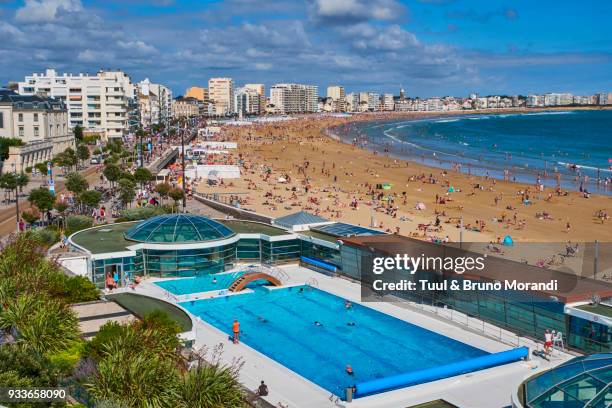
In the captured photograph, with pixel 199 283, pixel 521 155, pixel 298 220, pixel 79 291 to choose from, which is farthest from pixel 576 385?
pixel 521 155

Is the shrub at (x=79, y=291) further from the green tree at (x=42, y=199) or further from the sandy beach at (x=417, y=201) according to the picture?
A: the sandy beach at (x=417, y=201)

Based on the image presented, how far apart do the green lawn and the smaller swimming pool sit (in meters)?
3.82

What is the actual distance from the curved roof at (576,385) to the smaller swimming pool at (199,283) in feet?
50.2

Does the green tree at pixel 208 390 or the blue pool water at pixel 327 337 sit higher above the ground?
the green tree at pixel 208 390

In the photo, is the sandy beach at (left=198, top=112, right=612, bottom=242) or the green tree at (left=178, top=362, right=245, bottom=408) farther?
the sandy beach at (left=198, top=112, right=612, bottom=242)

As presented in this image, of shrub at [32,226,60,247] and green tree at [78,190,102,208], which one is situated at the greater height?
green tree at [78,190,102,208]

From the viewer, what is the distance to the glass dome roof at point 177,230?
2584 centimetres

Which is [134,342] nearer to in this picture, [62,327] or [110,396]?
[110,396]

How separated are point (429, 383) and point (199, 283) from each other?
11750mm

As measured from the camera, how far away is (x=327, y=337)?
786 inches

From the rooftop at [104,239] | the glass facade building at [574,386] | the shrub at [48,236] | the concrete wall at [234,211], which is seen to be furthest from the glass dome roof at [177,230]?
the glass facade building at [574,386]

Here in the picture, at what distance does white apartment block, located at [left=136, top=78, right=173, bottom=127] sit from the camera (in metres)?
138

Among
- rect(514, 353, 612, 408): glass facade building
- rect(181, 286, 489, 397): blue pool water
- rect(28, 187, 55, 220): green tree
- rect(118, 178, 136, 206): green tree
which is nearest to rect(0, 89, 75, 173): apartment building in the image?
rect(118, 178, 136, 206): green tree

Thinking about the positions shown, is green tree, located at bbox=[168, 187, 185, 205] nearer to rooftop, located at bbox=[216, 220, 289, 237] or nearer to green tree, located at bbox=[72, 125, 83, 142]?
rooftop, located at bbox=[216, 220, 289, 237]
